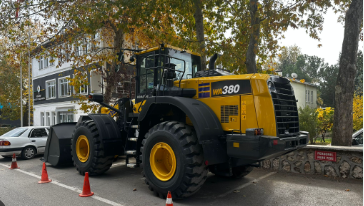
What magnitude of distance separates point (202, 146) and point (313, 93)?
36.3 metres

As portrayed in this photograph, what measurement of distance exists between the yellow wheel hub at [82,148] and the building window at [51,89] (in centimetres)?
2271

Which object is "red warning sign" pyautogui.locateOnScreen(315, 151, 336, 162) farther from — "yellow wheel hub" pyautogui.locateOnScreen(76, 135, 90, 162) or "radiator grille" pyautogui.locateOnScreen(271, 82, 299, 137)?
"yellow wheel hub" pyautogui.locateOnScreen(76, 135, 90, 162)

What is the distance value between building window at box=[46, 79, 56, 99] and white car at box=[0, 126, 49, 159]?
1761cm

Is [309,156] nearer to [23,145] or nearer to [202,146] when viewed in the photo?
[202,146]

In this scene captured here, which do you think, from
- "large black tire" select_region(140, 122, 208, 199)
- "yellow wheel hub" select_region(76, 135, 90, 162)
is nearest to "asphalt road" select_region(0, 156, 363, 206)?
"large black tire" select_region(140, 122, 208, 199)

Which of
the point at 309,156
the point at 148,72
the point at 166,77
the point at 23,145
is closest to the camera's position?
the point at 166,77

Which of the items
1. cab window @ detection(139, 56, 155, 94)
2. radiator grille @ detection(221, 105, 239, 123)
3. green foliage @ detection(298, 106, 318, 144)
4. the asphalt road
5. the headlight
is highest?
cab window @ detection(139, 56, 155, 94)

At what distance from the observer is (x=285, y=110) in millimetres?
5598

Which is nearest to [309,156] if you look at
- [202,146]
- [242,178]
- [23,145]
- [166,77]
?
[242,178]

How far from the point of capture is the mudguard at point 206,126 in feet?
17.1

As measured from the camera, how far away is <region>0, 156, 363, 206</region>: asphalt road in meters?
5.62

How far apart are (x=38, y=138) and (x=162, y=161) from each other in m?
8.24

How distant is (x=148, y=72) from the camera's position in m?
7.11

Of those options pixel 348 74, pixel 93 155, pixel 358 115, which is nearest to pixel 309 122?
pixel 348 74
